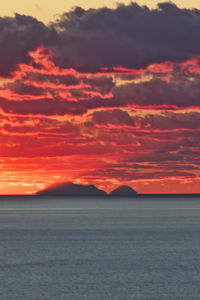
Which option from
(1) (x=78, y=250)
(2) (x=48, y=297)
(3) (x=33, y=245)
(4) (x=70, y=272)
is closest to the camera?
(2) (x=48, y=297)

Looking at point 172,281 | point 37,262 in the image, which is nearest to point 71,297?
point 172,281

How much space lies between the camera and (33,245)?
8988 centimetres

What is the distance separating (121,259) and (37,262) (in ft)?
30.2

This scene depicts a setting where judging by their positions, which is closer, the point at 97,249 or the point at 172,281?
the point at 172,281

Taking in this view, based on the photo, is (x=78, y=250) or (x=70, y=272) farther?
(x=78, y=250)

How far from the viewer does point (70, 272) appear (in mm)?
57938

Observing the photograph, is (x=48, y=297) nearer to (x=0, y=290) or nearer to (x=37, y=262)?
(x=0, y=290)

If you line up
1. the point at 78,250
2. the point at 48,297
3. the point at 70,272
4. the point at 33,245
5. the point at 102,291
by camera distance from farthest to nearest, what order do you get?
the point at 33,245 → the point at 78,250 → the point at 70,272 → the point at 102,291 → the point at 48,297

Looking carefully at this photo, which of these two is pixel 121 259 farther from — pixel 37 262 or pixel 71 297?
pixel 71 297

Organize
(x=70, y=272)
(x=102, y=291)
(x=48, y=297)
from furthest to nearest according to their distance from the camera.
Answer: (x=70, y=272) → (x=102, y=291) → (x=48, y=297)

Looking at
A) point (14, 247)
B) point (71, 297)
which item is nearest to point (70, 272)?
point (71, 297)

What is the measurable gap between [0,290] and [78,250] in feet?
113

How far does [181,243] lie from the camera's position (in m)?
92.6

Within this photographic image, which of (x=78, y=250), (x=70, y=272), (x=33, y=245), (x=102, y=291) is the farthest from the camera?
(x=33, y=245)
